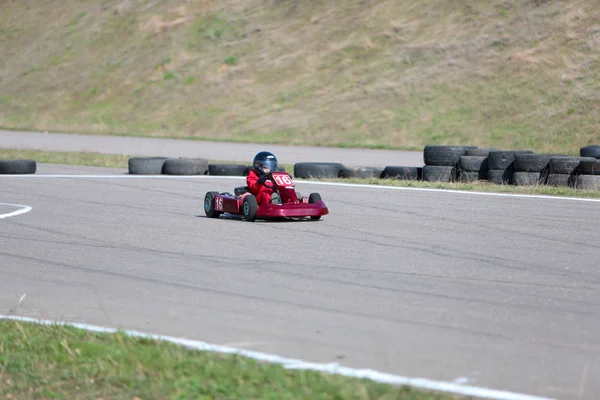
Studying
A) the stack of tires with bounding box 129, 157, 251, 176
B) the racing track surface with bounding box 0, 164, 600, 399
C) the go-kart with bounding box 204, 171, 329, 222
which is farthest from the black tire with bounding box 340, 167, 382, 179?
the go-kart with bounding box 204, 171, 329, 222

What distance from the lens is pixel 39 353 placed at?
16.3 ft

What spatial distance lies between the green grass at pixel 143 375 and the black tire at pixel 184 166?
12.4 m

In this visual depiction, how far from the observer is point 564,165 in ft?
47.4

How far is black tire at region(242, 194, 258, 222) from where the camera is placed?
10.6 meters

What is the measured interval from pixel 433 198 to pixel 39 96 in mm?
36016

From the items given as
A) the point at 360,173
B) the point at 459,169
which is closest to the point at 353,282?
the point at 459,169

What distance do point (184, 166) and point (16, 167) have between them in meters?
3.47

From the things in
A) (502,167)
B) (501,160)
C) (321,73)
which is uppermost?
(321,73)

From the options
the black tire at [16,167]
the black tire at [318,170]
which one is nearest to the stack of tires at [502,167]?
the black tire at [318,170]

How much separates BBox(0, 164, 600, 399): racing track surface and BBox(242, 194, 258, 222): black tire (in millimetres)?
208

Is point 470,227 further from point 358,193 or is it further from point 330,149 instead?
point 330,149

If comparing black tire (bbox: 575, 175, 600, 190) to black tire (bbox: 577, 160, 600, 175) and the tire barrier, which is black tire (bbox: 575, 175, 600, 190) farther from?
black tire (bbox: 577, 160, 600, 175)

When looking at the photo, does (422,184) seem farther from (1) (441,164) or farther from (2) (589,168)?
(2) (589,168)

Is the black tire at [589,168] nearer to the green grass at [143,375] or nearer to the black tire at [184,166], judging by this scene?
the black tire at [184,166]
